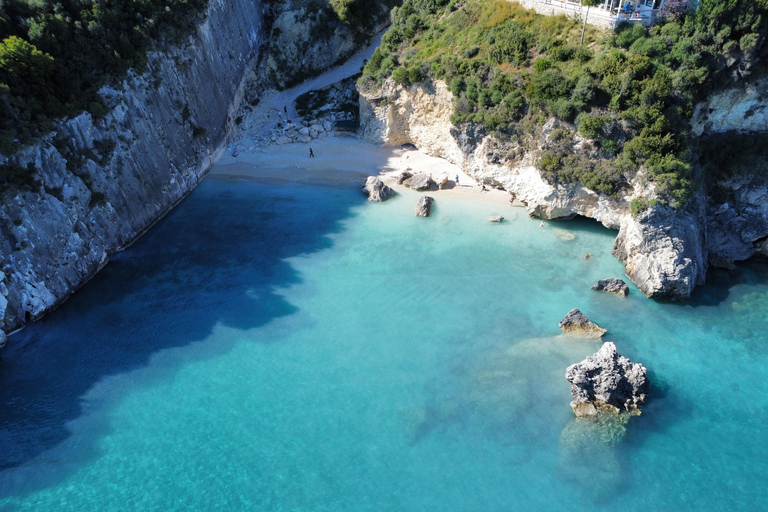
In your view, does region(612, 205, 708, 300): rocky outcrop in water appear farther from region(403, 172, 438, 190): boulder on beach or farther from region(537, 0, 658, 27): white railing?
region(403, 172, 438, 190): boulder on beach

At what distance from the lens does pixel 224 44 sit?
50.5 meters

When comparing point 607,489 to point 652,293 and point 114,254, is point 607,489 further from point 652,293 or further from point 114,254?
point 114,254

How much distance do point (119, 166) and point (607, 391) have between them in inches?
1534

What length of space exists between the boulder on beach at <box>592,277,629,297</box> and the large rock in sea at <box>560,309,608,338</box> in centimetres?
368

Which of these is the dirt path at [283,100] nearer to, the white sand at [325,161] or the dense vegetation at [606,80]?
the white sand at [325,161]

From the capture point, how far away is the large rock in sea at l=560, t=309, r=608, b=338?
98.2 ft

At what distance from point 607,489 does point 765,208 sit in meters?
25.8

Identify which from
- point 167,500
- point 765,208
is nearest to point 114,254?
point 167,500

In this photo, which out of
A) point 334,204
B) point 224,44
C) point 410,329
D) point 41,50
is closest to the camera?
point 410,329

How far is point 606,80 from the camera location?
33.1 metres

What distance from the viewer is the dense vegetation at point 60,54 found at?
31422 mm

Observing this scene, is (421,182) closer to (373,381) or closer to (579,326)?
(579,326)

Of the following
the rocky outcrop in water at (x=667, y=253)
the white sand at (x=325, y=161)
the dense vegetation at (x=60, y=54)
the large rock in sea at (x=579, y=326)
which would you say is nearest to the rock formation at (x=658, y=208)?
the rocky outcrop in water at (x=667, y=253)

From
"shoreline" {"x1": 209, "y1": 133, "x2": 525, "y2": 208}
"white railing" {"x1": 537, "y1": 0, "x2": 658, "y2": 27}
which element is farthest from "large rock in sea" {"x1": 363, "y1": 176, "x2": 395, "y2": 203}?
"white railing" {"x1": 537, "y1": 0, "x2": 658, "y2": 27}
